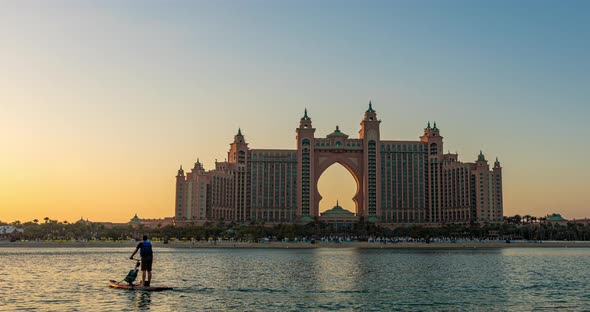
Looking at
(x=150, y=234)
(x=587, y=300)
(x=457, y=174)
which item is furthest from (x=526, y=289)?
(x=457, y=174)

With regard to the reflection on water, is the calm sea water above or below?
below

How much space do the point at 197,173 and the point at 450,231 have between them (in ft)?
247

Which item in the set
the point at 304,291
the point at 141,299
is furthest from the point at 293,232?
the point at 141,299

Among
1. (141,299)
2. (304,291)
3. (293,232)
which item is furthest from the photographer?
(293,232)

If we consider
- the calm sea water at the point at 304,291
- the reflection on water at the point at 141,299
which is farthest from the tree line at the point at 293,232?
the reflection on water at the point at 141,299

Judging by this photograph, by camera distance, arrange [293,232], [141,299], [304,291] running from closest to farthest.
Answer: [141,299]
[304,291]
[293,232]

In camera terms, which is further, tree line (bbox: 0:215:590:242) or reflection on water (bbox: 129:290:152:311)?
tree line (bbox: 0:215:590:242)

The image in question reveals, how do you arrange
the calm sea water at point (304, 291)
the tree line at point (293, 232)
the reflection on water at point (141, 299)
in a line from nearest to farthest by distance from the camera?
1. the reflection on water at point (141, 299)
2. the calm sea water at point (304, 291)
3. the tree line at point (293, 232)

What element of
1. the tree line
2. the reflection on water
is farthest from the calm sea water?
the tree line

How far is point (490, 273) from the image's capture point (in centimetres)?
5834

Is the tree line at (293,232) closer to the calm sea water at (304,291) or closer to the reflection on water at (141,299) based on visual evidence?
the calm sea water at (304,291)

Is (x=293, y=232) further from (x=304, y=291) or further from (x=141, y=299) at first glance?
(x=141, y=299)

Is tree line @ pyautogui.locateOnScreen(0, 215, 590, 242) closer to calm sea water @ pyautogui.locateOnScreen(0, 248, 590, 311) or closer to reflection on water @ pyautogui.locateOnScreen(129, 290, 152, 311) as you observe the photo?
calm sea water @ pyautogui.locateOnScreen(0, 248, 590, 311)

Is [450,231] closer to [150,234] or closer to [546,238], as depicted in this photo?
[546,238]
